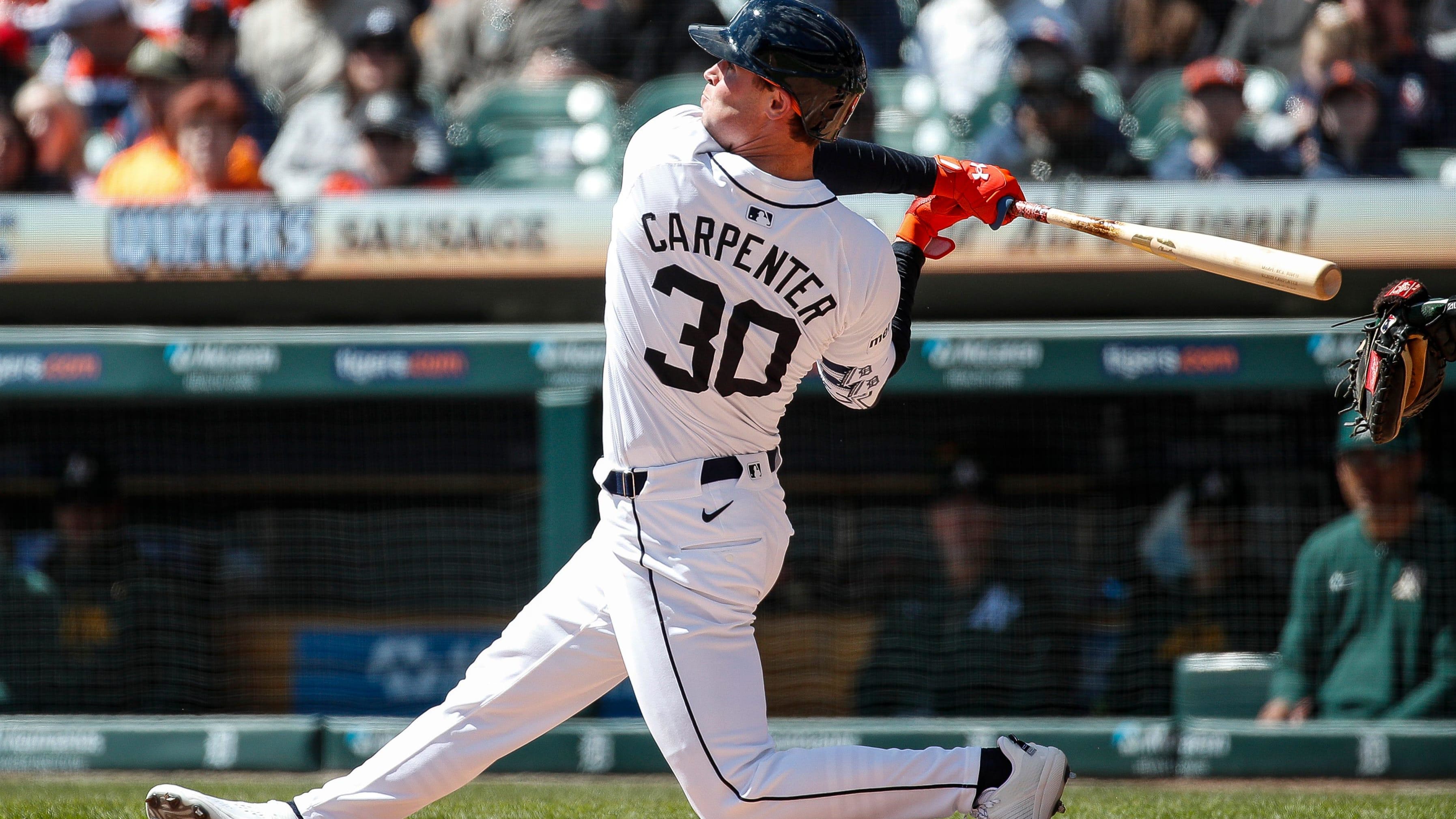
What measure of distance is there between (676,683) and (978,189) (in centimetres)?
Answer: 97

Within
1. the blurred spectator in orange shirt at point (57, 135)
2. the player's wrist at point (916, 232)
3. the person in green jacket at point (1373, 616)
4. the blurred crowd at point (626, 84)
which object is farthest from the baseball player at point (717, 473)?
the blurred spectator in orange shirt at point (57, 135)

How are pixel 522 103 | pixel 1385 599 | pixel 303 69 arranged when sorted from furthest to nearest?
1. pixel 303 69
2. pixel 522 103
3. pixel 1385 599

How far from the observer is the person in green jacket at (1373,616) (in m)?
4.38

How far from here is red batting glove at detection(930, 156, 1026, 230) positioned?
2.40 metres

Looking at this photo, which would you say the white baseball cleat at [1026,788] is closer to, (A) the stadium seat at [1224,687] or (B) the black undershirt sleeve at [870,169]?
(B) the black undershirt sleeve at [870,169]

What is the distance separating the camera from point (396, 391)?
461 cm

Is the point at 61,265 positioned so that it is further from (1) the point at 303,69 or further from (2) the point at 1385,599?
(2) the point at 1385,599

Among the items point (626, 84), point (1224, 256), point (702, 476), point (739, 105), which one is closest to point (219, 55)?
point (626, 84)

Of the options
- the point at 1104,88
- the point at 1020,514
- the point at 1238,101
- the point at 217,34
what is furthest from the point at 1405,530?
the point at 217,34

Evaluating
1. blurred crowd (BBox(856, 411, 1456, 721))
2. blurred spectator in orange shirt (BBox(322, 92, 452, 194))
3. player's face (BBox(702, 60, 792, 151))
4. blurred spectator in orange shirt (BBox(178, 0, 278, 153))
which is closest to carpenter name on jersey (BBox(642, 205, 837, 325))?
player's face (BBox(702, 60, 792, 151))

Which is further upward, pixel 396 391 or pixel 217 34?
pixel 217 34

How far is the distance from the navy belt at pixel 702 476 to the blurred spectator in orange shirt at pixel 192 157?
138 inches

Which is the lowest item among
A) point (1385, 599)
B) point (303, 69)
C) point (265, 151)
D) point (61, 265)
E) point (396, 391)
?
point (1385, 599)

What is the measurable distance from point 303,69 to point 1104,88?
3217 millimetres
